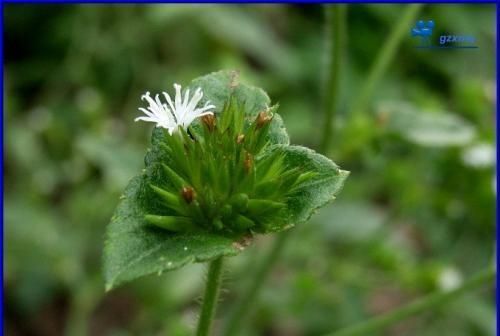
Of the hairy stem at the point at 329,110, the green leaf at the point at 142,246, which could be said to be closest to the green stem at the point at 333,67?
the hairy stem at the point at 329,110

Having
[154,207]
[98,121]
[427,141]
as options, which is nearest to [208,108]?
[154,207]

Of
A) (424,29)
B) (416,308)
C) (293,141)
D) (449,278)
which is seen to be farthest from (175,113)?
(293,141)

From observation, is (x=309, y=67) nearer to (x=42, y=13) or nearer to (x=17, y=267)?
(x=42, y=13)

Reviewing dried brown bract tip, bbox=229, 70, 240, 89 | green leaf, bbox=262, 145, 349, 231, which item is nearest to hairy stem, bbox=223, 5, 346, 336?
dried brown bract tip, bbox=229, 70, 240, 89

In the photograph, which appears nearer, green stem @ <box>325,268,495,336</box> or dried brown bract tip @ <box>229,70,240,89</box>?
dried brown bract tip @ <box>229,70,240,89</box>

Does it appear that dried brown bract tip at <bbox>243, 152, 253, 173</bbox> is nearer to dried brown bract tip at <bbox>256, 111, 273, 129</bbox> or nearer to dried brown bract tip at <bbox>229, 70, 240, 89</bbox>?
dried brown bract tip at <bbox>256, 111, 273, 129</bbox>
